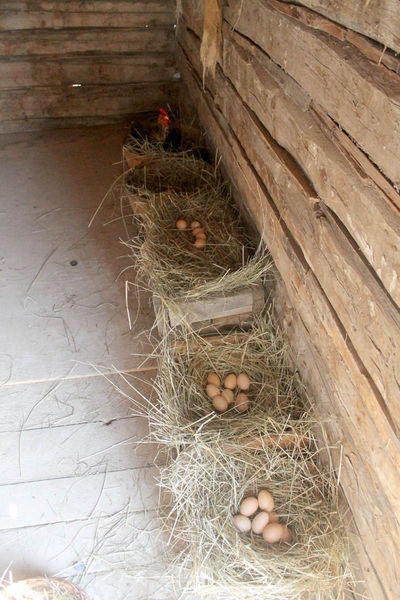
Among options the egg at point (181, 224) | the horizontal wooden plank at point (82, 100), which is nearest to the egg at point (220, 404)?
the egg at point (181, 224)

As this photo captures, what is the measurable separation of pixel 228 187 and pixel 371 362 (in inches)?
62.1

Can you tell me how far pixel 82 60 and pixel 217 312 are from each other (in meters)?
2.53

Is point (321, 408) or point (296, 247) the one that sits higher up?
point (296, 247)

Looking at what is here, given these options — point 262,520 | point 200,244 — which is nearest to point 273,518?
point 262,520

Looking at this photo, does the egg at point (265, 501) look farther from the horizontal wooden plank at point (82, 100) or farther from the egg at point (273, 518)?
the horizontal wooden plank at point (82, 100)

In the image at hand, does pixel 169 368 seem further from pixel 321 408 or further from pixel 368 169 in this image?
pixel 368 169

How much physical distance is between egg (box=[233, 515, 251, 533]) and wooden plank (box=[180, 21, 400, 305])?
0.82m

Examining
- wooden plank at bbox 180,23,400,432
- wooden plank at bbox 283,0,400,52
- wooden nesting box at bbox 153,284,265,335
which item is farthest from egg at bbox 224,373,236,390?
wooden plank at bbox 283,0,400,52

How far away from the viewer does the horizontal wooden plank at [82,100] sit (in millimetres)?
3902

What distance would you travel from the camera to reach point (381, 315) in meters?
1.15

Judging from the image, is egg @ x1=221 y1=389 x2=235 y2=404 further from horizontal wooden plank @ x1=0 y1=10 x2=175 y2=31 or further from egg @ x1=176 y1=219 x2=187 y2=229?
horizontal wooden plank @ x1=0 y1=10 x2=175 y2=31

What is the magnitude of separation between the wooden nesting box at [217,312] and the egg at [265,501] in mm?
640

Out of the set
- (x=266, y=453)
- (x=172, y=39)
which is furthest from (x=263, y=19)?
(x=172, y=39)

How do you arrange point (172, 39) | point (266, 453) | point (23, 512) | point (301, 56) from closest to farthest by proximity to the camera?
point (301, 56), point (266, 453), point (23, 512), point (172, 39)
